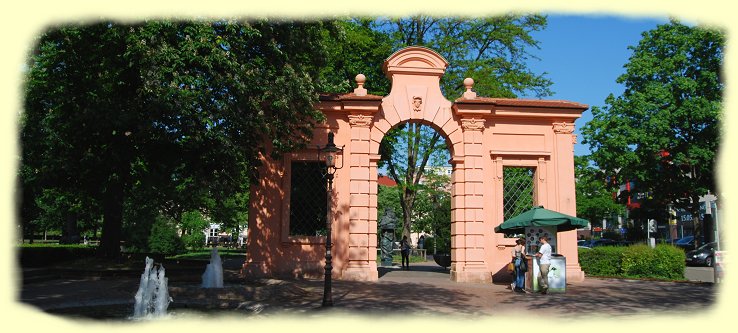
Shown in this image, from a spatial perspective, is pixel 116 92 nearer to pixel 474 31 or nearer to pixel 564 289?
pixel 564 289

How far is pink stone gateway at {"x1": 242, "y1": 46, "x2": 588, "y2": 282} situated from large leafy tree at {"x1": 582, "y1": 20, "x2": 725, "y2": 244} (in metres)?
14.5

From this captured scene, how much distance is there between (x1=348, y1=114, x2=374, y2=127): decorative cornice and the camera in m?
18.8

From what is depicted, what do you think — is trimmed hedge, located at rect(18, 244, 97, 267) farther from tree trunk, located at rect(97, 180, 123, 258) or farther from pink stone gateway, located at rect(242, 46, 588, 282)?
pink stone gateway, located at rect(242, 46, 588, 282)

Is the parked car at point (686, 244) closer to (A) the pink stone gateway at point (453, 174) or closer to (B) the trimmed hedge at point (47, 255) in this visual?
(A) the pink stone gateway at point (453, 174)

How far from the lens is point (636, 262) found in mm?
20047

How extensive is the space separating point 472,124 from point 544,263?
5582mm

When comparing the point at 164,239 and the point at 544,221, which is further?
the point at 164,239

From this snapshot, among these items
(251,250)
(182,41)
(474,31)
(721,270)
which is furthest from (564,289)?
(474,31)

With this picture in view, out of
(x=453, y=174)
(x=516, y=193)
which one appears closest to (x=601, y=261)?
(x=516, y=193)

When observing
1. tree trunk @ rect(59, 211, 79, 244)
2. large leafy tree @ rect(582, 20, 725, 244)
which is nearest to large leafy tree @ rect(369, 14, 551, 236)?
large leafy tree @ rect(582, 20, 725, 244)

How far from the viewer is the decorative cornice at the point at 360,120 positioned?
18.8 metres

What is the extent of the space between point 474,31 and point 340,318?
79.1 feet

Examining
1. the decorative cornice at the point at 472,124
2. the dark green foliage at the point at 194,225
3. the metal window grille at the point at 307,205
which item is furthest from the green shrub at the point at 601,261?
the dark green foliage at the point at 194,225

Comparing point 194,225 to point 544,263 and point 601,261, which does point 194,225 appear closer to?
point 601,261
